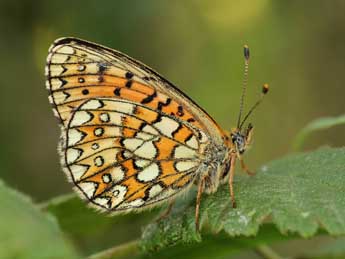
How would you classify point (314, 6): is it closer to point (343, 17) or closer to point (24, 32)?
point (343, 17)

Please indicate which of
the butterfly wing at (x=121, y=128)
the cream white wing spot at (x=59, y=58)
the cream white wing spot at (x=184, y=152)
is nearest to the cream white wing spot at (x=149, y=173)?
the butterfly wing at (x=121, y=128)

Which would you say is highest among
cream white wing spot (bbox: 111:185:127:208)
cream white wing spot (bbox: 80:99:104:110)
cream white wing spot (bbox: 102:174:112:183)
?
cream white wing spot (bbox: 80:99:104:110)

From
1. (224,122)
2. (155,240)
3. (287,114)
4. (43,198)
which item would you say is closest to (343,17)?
(287,114)

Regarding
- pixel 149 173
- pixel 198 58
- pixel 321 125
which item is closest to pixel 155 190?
pixel 149 173

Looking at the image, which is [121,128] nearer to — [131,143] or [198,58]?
[131,143]

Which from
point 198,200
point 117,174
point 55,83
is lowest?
point 198,200

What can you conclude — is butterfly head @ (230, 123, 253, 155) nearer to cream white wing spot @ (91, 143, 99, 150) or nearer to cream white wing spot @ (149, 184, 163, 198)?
cream white wing spot @ (149, 184, 163, 198)

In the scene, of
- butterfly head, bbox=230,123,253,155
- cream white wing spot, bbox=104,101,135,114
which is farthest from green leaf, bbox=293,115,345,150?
cream white wing spot, bbox=104,101,135,114
